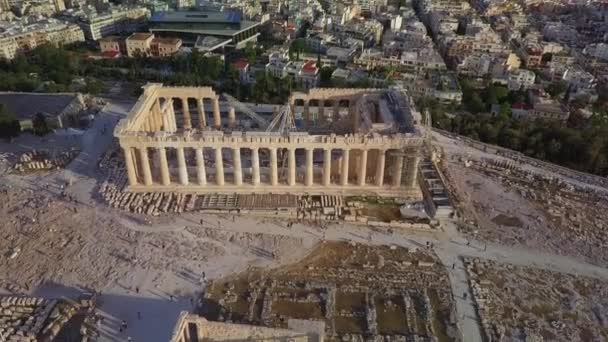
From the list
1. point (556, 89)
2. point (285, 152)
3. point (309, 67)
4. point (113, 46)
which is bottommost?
point (556, 89)

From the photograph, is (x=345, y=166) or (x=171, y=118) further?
(x=171, y=118)

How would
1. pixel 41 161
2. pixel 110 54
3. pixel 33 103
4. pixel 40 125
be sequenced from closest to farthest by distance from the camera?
pixel 41 161, pixel 40 125, pixel 33 103, pixel 110 54

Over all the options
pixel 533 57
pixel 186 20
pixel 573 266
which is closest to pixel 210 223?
pixel 573 266

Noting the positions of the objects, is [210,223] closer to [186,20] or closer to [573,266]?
[573,266]

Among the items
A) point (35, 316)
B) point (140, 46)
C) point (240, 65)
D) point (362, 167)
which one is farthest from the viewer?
point (140, 46)

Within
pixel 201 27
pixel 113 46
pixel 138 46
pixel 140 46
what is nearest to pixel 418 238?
pixel 140 46

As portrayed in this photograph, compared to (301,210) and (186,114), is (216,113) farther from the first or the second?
(301,210)
